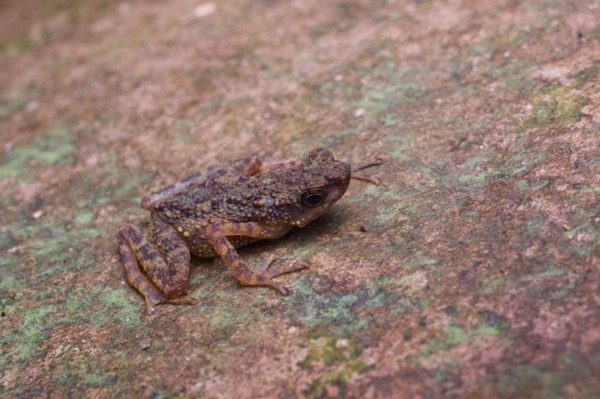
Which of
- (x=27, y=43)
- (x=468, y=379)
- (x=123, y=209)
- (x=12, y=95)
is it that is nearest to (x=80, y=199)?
(x=123, y=209)

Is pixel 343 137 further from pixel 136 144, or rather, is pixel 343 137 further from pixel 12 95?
pixel 12 95

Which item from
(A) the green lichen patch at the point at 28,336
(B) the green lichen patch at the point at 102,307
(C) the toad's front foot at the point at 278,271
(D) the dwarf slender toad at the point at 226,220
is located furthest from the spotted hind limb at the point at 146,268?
(A) the green lichen patch at the point at 28,336

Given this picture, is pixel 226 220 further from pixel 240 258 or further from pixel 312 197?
pixel 312 197

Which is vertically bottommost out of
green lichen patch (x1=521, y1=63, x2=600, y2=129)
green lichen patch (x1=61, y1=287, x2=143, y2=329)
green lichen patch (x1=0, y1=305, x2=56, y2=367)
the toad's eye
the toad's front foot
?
green lichen patch (x1=521, y1=63, x2=600, y2=129)

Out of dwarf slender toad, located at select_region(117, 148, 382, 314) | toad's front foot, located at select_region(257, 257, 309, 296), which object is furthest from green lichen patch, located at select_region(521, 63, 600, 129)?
toad's front foot, located at select_region(257, 257, 309, 296)

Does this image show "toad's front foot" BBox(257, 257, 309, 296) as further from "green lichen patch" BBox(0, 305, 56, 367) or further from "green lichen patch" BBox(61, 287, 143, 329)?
"green lichen patch" BBox(0, 305, 56, 367)

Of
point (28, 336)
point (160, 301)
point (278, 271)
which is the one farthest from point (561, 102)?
point (28, 336)
